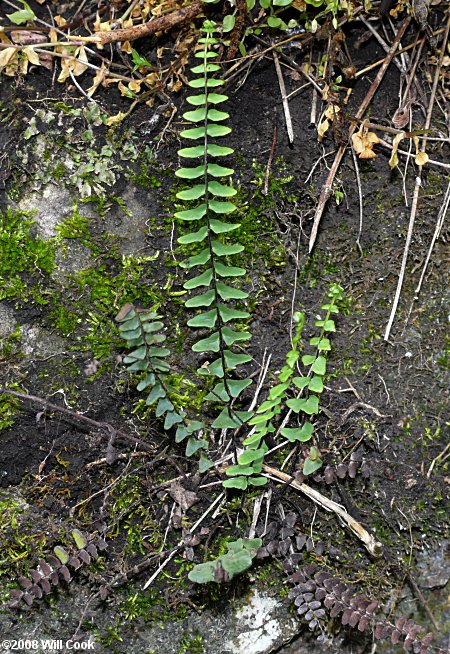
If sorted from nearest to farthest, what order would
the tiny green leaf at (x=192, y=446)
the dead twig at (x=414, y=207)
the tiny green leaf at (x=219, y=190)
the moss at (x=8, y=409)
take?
the tiny green leaf at (x=219, y=190) → the tiny green leaf at (x=192, y=446) → the moss at (x=8, y=409) → the dead twig at (x=414, y=207)

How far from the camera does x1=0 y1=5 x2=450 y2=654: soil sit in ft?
9.50

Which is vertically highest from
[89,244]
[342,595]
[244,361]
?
[89,244]

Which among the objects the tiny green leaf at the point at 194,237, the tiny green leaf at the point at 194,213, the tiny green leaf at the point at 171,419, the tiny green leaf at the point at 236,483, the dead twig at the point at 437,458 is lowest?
the dead twig at the point at 437,458

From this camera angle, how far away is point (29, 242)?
3023 millimetres

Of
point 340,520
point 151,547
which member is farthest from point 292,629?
point 151,547

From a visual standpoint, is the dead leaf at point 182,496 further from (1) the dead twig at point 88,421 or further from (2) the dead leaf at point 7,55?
(2) the dead leaf at point 7,55

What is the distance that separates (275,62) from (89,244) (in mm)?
→ 1233

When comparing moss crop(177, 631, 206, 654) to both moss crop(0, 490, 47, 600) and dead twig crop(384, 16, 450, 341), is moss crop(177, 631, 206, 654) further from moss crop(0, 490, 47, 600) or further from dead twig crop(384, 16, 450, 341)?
dead twig crop(384, 16, 450, 341)

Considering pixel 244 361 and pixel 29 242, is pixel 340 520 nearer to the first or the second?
pixel 244 361

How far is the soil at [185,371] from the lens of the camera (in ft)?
9.50

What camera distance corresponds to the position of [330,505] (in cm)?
293

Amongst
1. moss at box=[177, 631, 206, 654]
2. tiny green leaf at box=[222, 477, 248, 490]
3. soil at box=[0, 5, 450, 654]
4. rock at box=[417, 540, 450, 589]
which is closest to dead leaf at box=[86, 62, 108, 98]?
soil at box=[0, 5, 450, 654]

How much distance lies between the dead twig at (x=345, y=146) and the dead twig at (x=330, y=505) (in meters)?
1.06

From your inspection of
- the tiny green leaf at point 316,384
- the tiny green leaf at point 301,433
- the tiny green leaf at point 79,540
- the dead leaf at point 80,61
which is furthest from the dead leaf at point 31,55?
the tiny green leaf at point 79,540
